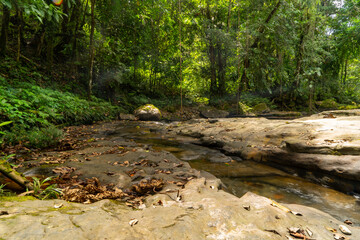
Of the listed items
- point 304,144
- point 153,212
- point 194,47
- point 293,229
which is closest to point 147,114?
point 194,47

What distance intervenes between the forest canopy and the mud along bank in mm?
9565

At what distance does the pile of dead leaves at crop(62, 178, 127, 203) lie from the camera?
2254 mm

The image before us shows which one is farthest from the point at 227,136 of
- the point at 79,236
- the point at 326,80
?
the point at 326,80

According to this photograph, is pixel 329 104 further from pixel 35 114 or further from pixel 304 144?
pixel 35 114

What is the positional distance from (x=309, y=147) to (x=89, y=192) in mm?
4946

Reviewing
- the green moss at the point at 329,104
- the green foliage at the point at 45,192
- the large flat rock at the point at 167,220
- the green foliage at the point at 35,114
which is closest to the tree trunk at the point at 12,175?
the green foliage at the point at 45,192

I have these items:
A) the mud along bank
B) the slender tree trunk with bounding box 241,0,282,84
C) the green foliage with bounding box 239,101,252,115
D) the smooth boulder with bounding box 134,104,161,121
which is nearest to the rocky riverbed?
the mud along bank

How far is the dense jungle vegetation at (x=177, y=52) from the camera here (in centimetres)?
1188

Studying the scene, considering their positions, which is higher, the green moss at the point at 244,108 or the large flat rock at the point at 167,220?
the green moss at the point at 244,108

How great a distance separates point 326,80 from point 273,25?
9.19 m

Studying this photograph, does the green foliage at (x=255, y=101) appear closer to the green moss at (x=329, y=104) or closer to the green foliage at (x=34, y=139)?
the green moss at (x=329, y=104)

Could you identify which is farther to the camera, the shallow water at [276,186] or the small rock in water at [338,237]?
the shallow water at [276,186]

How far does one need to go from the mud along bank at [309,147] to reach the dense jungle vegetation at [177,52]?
773 cm

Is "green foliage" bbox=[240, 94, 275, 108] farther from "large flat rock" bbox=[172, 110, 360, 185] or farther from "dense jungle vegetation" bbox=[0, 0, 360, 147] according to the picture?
"large flat rock" bbox=[172, 110, 360, 185]
